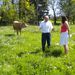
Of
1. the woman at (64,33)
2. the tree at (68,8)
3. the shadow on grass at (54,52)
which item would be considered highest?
the woman at (64,33)

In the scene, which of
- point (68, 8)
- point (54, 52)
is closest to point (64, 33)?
point (54, 52)

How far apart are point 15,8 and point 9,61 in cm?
6015

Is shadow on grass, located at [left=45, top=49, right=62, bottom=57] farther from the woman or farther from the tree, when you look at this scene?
the tree

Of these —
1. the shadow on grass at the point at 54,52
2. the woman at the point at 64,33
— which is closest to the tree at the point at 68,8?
the shadow on grass at the point at 54,52

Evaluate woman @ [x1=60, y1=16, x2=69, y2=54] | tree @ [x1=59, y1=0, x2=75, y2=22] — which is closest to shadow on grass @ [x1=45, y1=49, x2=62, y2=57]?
woman @ [x1=60, y1=16, x2=69, y2=54]

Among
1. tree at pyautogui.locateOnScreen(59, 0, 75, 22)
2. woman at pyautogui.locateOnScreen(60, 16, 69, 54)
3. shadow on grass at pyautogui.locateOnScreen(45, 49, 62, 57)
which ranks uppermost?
woman at pyautogui.locateOnScreen(60, 16, 69, 54)

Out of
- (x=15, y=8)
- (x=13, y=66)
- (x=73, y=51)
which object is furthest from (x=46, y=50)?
(x=15, y=8)

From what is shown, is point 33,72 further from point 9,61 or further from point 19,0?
point 19,0

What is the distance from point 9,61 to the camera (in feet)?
46.1

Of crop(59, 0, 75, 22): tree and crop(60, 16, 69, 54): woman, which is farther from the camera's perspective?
crop(59, 0, 75, 22): tree

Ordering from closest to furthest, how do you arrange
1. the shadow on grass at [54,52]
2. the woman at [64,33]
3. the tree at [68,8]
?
the woman at [64,33] → the shadow on grass at [54,52] → the tree at [68,8]

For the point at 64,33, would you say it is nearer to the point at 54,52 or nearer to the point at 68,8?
the point at 54,52

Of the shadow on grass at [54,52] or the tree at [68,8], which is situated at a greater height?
the shadow on grass at [54,52]

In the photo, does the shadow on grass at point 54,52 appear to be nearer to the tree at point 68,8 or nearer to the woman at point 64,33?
the woman at point 64,33
